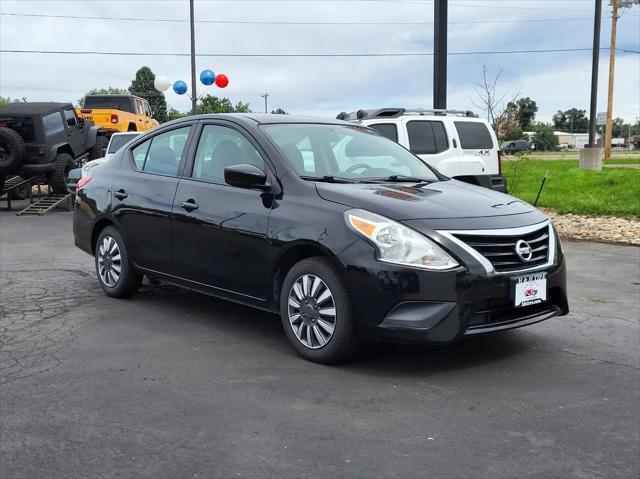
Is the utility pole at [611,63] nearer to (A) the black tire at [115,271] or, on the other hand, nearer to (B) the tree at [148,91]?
(A) the black tire at [115,271]

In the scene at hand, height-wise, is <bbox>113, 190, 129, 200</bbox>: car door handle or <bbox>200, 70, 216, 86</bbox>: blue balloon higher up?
<bbox>200, 70, 216, 86</bbox>: blue balloon

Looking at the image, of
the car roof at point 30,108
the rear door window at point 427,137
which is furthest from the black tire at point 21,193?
the rear door window at point 427,137

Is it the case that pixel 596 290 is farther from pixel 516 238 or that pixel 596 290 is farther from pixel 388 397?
pixel 388 397

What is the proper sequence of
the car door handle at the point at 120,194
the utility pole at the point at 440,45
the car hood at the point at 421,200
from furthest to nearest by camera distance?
the utility pole at the point at 440,45, the car door handle at the point at 120,194, the car hood at the point at 421,200

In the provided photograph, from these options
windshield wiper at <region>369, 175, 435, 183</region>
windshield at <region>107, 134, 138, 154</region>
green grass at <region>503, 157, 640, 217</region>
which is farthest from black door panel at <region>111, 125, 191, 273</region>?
windshield at <region>107, 134, 138, 154</region>

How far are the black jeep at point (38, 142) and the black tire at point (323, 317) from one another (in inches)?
508

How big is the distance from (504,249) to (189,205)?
2.46m

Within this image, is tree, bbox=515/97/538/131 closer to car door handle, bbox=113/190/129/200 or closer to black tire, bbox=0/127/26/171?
black tire, bbox=0/127/26/171

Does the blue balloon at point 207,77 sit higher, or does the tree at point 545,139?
the blue balloon at point 207,77

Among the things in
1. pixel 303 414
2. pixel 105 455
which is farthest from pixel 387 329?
pixel 105 455

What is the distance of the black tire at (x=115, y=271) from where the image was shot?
6266 mm

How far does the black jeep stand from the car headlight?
529 inches

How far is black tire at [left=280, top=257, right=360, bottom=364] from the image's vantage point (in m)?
4.34

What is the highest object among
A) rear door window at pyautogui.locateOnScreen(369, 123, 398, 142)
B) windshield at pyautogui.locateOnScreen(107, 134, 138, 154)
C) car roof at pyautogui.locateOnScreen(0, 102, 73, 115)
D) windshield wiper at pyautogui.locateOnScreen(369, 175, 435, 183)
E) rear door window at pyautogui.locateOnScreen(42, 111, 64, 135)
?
car roof at pyautogui.locateOnScreen(0, 102, 73, 115)
